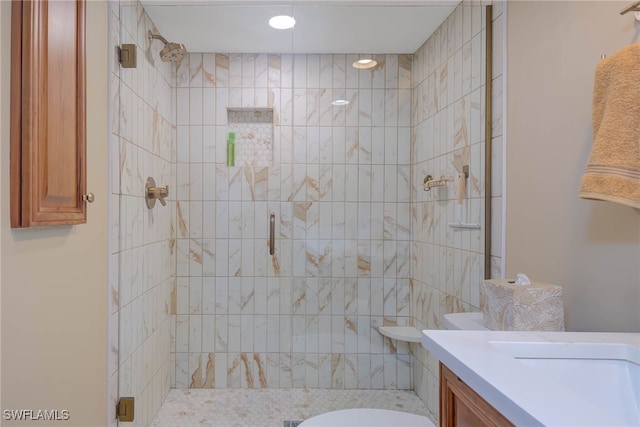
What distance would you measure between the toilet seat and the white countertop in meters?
0.69

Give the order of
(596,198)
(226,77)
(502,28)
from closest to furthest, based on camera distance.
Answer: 1. (596,198)
2. (502,28)
3. (226,77)

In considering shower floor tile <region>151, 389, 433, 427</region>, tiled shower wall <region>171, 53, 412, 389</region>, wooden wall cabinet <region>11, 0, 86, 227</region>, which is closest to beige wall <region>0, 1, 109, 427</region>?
wooden wall cabinet <region>11, 0, 86, 227</region>

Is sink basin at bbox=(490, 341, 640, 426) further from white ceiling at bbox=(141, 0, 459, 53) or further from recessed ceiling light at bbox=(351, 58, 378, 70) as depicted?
recessed ceiling light at bbox=(351, 58, 378, 70)

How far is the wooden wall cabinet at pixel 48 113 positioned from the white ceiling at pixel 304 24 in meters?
0.74

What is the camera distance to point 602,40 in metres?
1.17

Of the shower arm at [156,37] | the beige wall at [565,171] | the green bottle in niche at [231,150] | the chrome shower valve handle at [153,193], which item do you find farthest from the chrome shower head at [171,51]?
the beige wall at [565,171]

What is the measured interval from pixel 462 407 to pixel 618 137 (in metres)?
0.79

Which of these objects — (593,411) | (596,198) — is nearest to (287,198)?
(596,198)

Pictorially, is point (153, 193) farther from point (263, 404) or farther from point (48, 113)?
point (263, 404)

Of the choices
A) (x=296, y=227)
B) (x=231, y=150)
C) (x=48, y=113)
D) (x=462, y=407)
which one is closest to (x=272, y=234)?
(x=296, y=227)

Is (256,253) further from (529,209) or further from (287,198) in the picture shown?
(529,209)

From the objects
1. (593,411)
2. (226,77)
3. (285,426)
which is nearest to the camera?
(593,411)

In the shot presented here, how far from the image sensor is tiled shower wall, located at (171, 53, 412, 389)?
227 centimetres

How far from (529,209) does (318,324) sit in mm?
1333
